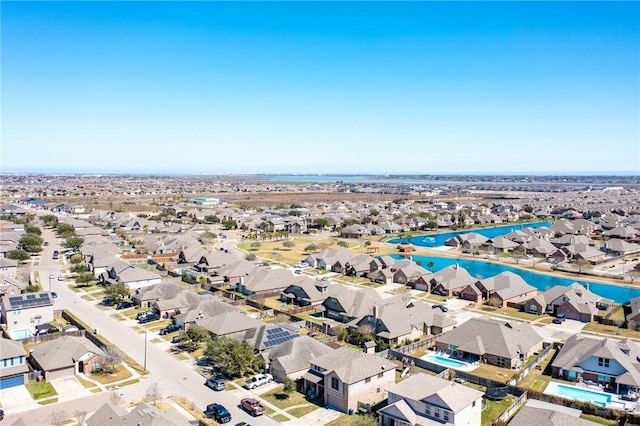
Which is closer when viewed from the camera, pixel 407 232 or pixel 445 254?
pixel 445 254

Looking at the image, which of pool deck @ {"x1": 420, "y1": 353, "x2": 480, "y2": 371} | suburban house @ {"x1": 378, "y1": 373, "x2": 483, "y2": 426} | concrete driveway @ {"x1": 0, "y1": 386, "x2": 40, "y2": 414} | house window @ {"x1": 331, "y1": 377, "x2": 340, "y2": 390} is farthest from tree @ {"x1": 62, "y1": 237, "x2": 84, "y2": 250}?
suburban house @ {"x1": 378, "y1": 373, "x2": 483, "y2": 426}

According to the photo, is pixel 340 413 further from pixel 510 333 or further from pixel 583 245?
pixel 583 245

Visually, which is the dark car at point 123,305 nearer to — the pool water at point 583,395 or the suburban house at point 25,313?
the suburban house at point 25,313

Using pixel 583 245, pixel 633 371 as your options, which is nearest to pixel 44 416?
pixel 633 371

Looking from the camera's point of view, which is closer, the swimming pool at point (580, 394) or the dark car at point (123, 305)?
the swimming pool at point (580, 394)

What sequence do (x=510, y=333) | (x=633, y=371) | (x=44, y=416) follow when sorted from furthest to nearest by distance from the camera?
(x=510, y=333), (x=633, y=371), (x=44, y=416)

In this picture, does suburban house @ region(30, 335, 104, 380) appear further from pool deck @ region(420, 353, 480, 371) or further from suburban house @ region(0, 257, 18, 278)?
suburban house @ region(0, 257, 18, 278)

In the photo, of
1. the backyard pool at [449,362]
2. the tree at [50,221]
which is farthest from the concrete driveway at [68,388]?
the tree at [50,221]
